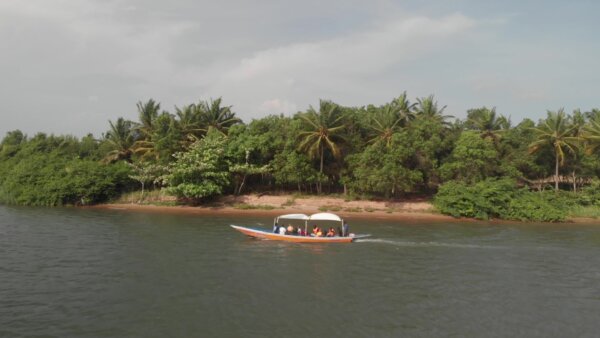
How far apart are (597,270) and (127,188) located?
1878 inches

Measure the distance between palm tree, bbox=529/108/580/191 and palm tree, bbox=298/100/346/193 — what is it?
2070 cm

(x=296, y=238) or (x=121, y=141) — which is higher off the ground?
(x=121, y=141)

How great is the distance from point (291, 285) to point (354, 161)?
30745mm

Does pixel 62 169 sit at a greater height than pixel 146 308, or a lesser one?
greater

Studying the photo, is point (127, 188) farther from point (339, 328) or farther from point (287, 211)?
point (339, 328)

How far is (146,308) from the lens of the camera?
53.6 ft

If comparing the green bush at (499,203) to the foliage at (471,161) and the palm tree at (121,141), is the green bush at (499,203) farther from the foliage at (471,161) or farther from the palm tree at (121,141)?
the palm tree at (121,141)

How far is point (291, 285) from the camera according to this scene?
1953cm

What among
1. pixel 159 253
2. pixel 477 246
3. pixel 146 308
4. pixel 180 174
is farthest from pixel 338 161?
pixel 146 308

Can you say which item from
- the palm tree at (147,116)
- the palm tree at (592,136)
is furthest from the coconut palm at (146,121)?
the palm tree at (592,136)

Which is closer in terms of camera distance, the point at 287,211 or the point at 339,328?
the point at 339,328

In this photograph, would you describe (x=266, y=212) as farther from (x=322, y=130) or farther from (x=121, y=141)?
(x=121, y=141)

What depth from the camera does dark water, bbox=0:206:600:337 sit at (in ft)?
49.3

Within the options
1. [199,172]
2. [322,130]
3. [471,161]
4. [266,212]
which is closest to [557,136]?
[471,161]
